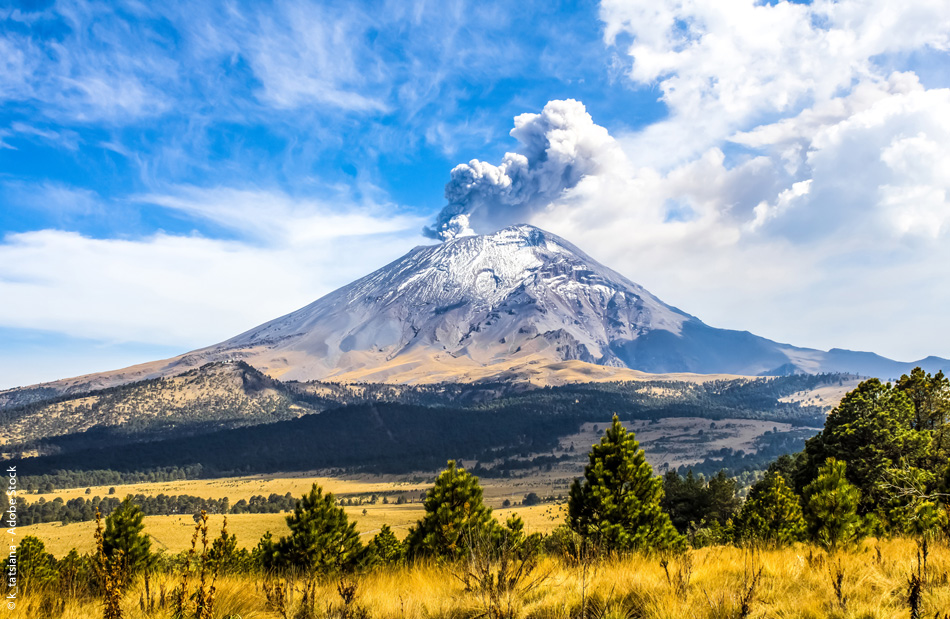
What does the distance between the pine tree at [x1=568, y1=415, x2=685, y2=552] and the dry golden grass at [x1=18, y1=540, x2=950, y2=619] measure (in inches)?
555

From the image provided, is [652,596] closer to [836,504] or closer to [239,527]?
[836,504]

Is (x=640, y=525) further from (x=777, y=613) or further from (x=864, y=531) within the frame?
(x=777, y=613)

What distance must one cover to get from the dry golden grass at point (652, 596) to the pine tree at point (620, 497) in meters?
14.1

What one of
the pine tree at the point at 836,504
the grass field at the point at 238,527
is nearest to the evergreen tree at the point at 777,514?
the pine tree at the point at 836,504

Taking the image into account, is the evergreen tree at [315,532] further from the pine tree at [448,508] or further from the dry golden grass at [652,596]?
the dry golden grass at [652,596]

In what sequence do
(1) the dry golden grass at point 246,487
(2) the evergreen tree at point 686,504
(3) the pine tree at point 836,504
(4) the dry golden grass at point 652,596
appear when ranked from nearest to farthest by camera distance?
1. (4) the dry golden grass at point 652,596
2. (3) the pine tree at point 836,504
3. (2) the evergreen tree at point 686,504
4. (1) the dry golden grass at point 246,487

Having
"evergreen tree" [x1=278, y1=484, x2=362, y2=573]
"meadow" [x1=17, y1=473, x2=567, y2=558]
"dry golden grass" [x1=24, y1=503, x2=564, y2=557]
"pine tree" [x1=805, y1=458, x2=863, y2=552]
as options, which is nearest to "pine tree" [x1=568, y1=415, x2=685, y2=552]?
"pine tree" [x1=805, y1=458, x2=863, y2=552]

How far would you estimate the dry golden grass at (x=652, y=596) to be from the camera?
560 centimetres

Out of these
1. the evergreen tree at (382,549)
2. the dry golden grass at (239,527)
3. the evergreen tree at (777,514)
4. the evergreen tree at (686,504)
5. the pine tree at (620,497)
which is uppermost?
the pine tree at (620,497)

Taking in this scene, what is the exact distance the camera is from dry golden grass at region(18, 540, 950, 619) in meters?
5.60

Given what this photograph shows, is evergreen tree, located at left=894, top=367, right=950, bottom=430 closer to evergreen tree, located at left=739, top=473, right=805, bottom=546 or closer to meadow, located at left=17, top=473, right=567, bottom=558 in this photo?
evergreen tree, located at left=739, top=473, right=805, bottom=546

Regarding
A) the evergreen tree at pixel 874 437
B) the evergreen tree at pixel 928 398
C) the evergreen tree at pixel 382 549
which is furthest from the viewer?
the evergreen tree at pixel 382 549

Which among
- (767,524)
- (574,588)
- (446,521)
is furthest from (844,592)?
(767,524)

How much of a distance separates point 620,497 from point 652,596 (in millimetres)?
16590
